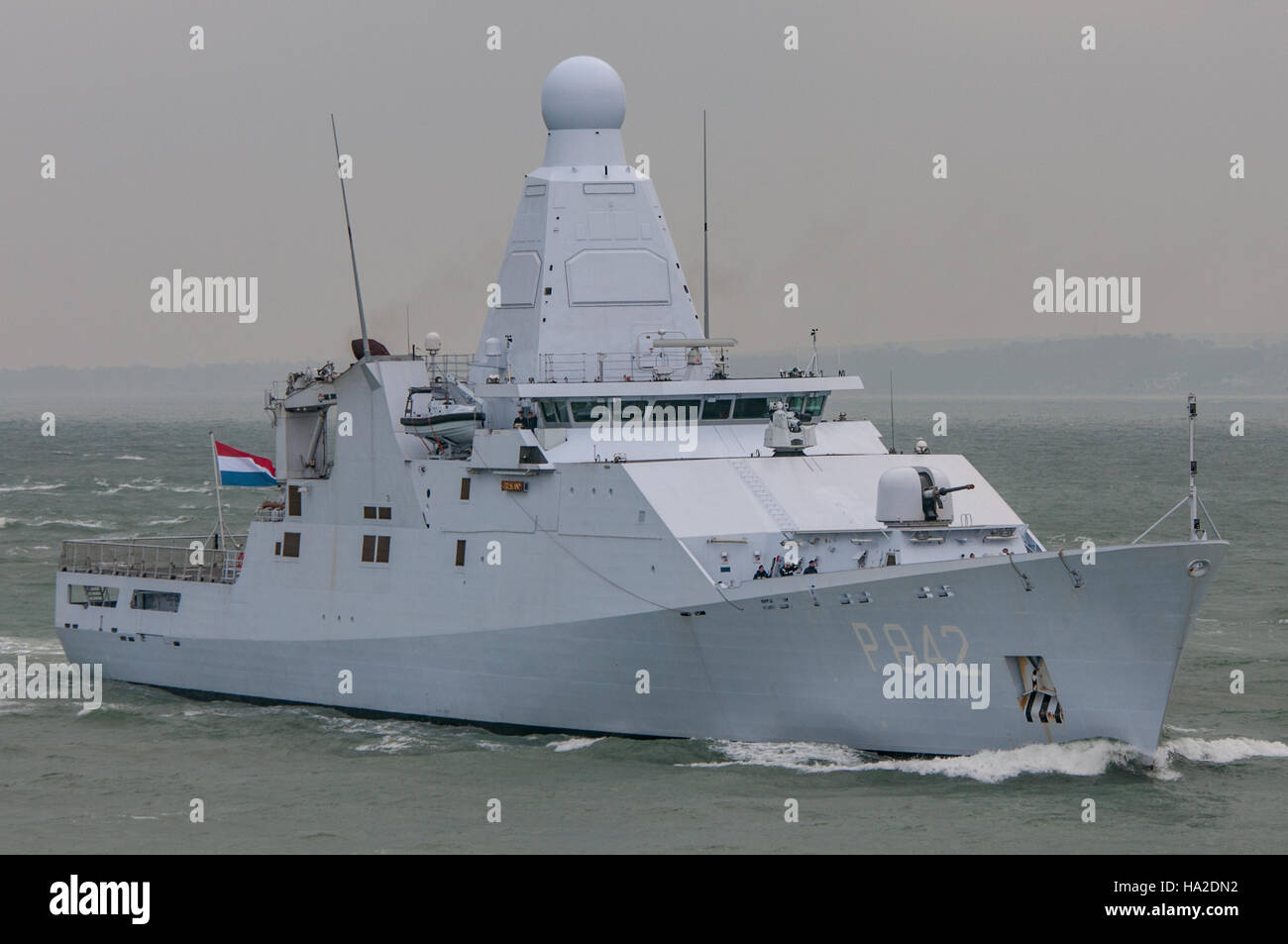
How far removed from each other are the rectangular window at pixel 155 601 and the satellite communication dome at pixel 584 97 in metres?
9.82

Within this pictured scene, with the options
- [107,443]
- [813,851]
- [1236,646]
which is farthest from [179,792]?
[107,443]

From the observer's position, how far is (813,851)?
61.2ft

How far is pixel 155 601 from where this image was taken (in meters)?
30.2

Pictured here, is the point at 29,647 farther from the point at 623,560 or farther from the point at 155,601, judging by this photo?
the point at 623,560

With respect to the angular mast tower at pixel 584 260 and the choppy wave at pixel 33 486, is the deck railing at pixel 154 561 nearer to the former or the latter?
the angular mast tower at pixel 584 260

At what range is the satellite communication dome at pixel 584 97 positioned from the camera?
2684 cm

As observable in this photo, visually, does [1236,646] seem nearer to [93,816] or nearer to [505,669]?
[505,669]

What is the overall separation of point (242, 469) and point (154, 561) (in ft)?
8.19

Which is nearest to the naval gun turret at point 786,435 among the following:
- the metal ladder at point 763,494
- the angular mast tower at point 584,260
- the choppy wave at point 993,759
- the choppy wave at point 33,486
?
the metal ladder at point 763,494

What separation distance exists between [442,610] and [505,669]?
1348 mm

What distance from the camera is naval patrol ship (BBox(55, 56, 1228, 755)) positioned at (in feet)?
69.4

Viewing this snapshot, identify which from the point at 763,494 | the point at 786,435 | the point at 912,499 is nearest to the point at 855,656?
the point at 912,499

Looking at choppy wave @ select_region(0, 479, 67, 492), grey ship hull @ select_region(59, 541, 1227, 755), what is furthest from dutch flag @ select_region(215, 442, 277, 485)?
choppy wave @ select_region(0, 479, 67, 492)

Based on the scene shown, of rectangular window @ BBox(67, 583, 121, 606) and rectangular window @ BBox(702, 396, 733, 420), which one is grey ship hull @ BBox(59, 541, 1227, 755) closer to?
rectangular window @ BBox(702, 396, 733, 420)
